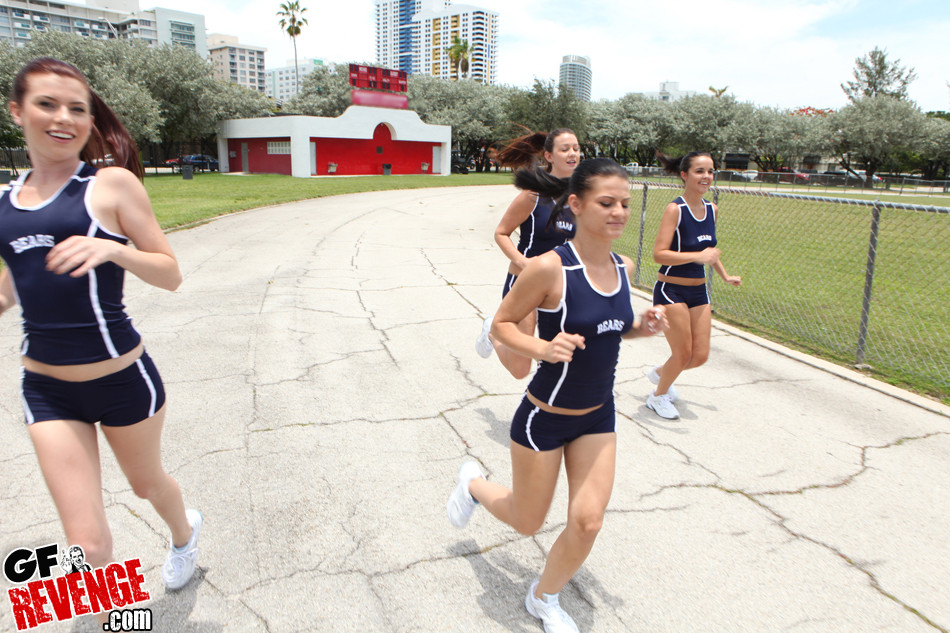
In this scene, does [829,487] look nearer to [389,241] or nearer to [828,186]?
[389,241]

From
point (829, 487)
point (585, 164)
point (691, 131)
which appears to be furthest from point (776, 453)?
point (691, 131)

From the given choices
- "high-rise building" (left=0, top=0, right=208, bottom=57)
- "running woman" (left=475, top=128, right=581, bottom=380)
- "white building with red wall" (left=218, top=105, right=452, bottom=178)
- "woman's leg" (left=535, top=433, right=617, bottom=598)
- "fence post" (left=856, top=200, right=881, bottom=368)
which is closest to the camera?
"woman's leg" (left=535, top=433, right=617, bottom=598)

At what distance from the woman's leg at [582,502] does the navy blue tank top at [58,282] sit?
180 centimetres

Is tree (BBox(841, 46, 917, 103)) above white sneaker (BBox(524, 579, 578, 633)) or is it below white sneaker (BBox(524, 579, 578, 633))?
above

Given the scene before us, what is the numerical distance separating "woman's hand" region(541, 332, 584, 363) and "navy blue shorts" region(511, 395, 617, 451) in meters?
0.34

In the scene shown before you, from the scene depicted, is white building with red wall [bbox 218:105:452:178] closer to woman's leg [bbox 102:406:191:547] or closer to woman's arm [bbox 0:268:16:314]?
woman's arm [bbox 0:268:16:314]

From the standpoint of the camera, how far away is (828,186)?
152 feet

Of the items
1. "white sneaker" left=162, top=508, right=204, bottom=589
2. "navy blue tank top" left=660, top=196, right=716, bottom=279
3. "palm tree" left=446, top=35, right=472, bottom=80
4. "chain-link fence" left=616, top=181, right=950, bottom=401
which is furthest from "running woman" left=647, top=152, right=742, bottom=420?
"palm tree" left=446, top=35, right=472, bottom=80

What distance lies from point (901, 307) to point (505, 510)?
8635mm

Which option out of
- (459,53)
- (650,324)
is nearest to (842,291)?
(650,324)

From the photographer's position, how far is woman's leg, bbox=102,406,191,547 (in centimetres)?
236

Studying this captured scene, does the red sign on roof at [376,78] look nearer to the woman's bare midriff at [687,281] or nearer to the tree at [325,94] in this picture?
the tree at [325,94]

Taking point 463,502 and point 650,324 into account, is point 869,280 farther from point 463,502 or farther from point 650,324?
point 463,502

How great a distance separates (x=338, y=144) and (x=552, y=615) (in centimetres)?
4833
